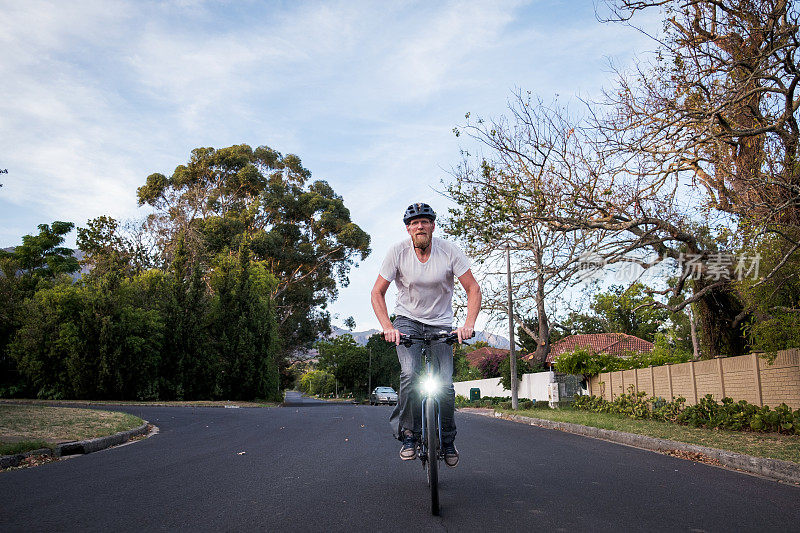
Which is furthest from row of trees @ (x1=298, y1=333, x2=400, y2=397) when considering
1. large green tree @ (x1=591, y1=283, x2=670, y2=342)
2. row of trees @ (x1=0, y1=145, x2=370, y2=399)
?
large green tree @ (x1=591, y1=283, x2=670, y2=342)

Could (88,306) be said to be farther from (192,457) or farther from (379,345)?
(379,345)

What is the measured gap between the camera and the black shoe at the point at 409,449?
15.5 ft

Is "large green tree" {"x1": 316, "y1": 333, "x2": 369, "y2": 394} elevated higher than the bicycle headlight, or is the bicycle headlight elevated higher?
"large green tree" {"x1": 316, "y1": 333, "x2": 369, "y2": 394}

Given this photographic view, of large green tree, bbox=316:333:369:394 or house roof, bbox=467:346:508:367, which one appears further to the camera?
large green tree, bbox=316:333:369:394

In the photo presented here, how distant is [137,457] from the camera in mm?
7543

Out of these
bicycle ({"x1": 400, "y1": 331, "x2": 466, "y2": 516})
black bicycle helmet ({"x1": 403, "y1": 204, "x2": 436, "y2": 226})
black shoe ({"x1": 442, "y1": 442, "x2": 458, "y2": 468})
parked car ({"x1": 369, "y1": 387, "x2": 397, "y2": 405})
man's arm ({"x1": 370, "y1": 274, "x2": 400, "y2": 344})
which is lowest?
parked car ({"x1": 369, "y1": 387, "x2": 397, "y2": 405})

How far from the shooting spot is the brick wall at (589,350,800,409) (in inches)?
403

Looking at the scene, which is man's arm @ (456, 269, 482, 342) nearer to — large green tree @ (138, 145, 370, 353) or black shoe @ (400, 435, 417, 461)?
black shoe @ (400, 435, 417, 461)

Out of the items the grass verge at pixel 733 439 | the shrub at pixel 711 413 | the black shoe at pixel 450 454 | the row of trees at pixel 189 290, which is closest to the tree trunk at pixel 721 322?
the shrub at pixel 711 413

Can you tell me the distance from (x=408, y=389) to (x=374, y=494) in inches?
36.6

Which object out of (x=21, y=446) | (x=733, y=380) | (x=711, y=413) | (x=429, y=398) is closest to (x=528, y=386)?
(x=711, y=413)

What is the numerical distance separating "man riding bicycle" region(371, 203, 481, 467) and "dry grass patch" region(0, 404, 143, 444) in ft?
19.0

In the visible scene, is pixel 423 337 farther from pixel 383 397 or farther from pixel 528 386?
pixel 383 397

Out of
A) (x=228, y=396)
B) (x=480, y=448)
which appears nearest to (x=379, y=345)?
(x=228, y=396)
